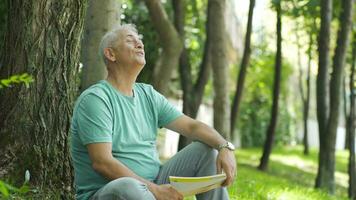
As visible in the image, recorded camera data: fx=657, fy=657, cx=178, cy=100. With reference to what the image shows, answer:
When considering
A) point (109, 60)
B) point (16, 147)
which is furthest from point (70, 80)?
point (16, 147)

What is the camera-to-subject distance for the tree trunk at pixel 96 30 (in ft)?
20.7

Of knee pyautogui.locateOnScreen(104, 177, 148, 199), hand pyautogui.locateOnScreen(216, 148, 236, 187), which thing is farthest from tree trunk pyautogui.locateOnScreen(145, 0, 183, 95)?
knee pyautogui.locateOnScreen(104, 177, 148, 199)

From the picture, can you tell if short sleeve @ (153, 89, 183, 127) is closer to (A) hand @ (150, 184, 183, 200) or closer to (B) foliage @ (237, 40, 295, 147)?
(A) hand @ (150, 184, 183, 200)

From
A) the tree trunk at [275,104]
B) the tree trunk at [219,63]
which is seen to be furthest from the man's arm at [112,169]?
the tree trunk at [275,104]

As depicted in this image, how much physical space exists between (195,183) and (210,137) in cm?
53

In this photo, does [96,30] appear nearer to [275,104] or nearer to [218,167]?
[218,167]

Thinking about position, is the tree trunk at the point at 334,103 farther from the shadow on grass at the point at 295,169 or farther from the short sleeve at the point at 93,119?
the short sleeve at the point at 93,119

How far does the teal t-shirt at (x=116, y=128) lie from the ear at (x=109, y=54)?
0.62 feet

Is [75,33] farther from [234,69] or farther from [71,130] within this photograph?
[234,69]

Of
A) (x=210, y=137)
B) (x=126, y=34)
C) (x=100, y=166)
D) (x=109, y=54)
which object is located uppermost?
(x=126, y=34)

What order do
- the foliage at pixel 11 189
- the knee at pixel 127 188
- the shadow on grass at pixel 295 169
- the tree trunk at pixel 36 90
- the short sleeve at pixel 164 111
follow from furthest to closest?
the shadow on grass at pixel 295 169, the short sleeve at pixel 164 111, the tree trunk at pixel 36 90, the knee at pixel 127 188, the foliage at pixel 11 189

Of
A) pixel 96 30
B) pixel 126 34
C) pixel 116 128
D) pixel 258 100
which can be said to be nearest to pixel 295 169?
pixel 258 100

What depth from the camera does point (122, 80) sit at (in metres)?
4.54

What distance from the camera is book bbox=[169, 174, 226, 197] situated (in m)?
4.06
